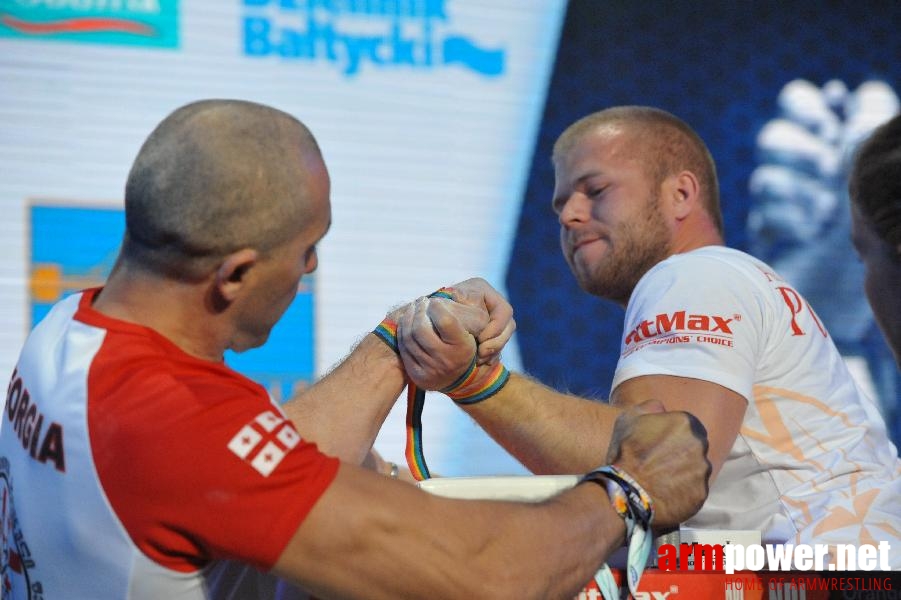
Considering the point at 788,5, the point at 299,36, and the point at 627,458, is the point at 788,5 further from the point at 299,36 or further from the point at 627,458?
the point at 627,458

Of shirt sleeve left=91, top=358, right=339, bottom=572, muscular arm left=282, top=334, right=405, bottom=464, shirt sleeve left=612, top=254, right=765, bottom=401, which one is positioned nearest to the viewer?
shirt sleeve left=91, top=358, right=339, bottom=572

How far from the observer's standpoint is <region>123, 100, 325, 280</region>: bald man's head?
47.1 inches

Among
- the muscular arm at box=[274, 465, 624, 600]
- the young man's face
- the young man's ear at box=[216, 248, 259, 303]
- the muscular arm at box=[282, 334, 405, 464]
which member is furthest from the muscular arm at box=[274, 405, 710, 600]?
the young man's face

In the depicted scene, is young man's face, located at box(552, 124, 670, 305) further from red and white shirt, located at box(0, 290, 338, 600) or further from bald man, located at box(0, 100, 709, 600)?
red and white shirt, located at box(0, 290, 338, 600)

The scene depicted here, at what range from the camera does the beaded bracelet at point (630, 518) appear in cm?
123

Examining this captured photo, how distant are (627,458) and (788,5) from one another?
3.56m

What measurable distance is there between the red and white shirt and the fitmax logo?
261 cm

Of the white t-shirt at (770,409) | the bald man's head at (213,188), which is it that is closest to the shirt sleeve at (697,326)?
the white t-shirt at (770,409)

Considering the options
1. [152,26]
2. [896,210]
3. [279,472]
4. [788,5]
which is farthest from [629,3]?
[279,472]

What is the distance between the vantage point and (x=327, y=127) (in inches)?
146

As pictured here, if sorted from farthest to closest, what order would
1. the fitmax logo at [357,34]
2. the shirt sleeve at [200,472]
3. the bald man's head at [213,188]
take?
1. the fitmax logo at [357,34]
2. the bald man's head at [213,188]
3. the shirt sleeve at [200,472]

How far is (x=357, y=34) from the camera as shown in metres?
3.74

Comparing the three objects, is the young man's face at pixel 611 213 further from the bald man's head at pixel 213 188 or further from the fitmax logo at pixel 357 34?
the fitmax logo at pixel 357 34

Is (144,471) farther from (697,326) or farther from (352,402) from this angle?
(697,326)
